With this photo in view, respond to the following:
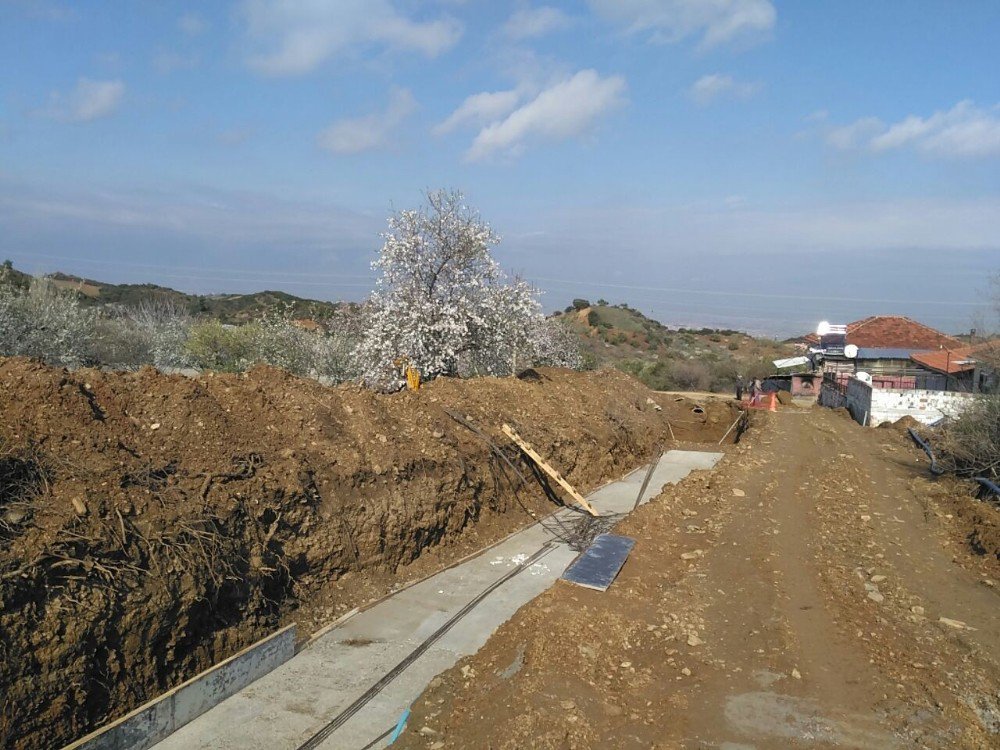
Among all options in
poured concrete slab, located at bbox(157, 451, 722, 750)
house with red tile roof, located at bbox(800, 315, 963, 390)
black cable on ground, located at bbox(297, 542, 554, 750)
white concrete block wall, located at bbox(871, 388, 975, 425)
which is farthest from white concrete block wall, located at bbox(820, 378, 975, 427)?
Result: black cable on ground, located at bbox(297, 542, 554, 750)

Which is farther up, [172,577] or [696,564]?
[172,577]

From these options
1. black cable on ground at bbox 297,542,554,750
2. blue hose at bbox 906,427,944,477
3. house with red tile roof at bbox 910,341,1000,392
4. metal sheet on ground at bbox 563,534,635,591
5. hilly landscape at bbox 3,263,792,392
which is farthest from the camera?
hilly landscape at bbox 3,263,792,392

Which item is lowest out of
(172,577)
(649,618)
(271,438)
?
(649,618)

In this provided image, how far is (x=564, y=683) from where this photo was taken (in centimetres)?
611

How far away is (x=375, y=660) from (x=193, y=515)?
2499 mm

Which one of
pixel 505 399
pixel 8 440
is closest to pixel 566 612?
pixel 8 440

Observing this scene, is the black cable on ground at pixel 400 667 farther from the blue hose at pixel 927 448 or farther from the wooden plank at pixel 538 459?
the blue hose at pixel 927 448

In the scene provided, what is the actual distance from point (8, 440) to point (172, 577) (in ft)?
7.26

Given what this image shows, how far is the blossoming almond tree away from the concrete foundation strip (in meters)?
8.60

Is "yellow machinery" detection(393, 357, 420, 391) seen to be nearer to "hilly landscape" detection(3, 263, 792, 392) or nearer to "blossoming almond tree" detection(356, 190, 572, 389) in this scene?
"blossoming almond tree" detection(356, 190, 572, 389)

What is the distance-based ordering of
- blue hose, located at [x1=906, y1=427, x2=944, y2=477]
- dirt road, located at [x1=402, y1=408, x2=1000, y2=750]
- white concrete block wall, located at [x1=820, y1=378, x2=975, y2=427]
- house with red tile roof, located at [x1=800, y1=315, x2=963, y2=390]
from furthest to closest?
1. house with red tile roof, located at [x1=800, y1=315, x2=963, y2=390]
2. white concrete block wall, located at [x1=820, y1=378, x2=975, y2=427]
3. blue hose, located at [x1=906, y1=427, x2=944, y2=477]
4. dirt road, located at [x1=402, y1=408, x2=1000, y2=750]

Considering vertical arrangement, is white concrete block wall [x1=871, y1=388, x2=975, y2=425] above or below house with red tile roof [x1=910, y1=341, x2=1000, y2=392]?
below

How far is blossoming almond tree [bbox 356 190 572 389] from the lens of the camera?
15172 millimetres

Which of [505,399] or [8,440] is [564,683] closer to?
[8,440]
